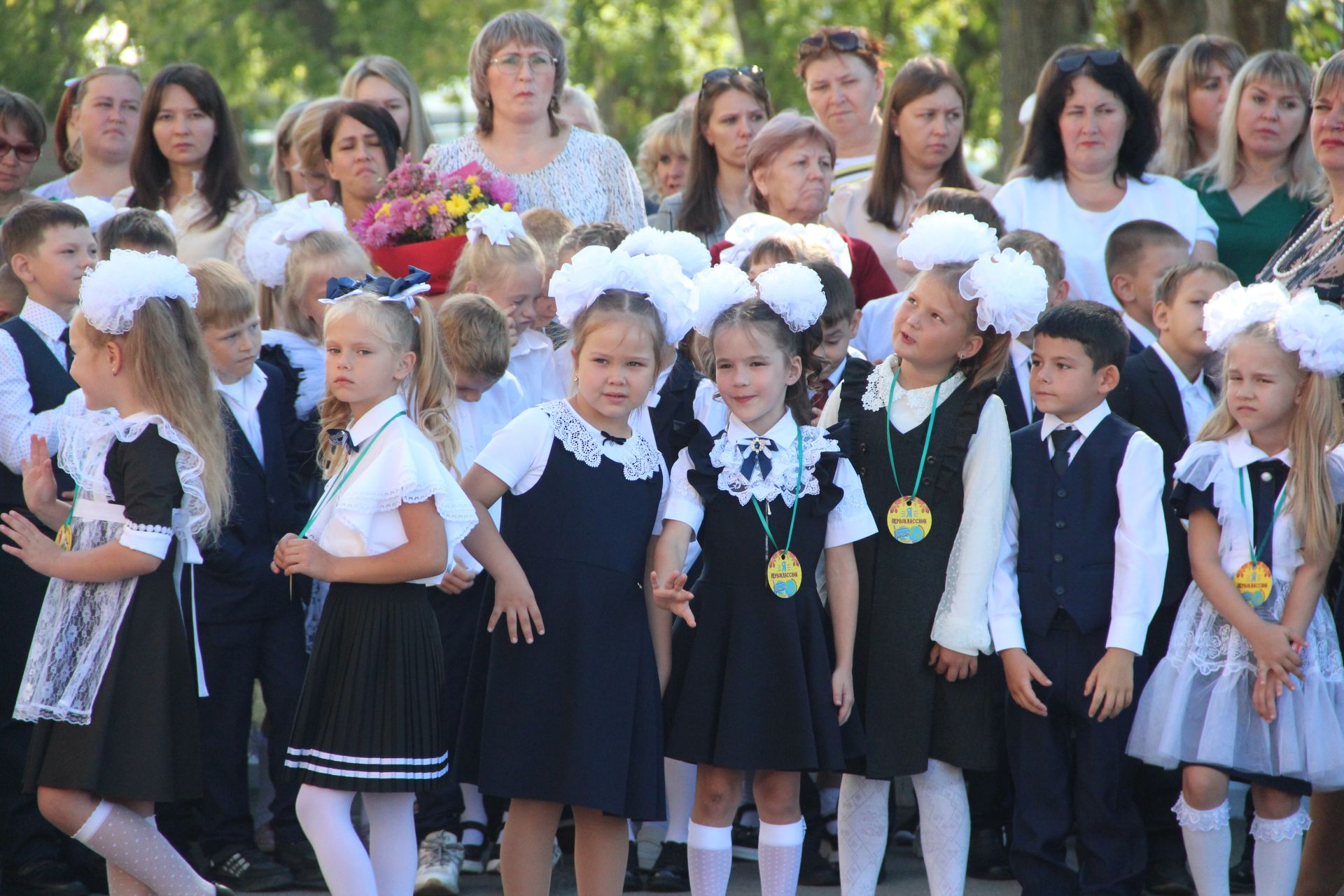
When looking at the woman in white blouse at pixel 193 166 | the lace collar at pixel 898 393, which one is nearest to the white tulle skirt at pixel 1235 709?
the lace collar at pixel 898 393

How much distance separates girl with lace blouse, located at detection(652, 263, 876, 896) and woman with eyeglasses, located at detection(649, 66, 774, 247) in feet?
7.41

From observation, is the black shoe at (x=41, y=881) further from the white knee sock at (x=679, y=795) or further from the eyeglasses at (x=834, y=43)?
the eyeglasses at (x=834, y=43)

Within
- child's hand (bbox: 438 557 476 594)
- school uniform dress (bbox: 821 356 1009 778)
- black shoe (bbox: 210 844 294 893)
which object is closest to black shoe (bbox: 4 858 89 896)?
black shoe (bbox: 210 844 294 893)

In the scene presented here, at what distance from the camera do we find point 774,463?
14.0 feet

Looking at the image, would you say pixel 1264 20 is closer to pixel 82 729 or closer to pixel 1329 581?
pixel 1329 581

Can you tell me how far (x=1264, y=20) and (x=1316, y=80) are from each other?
5.11 meters

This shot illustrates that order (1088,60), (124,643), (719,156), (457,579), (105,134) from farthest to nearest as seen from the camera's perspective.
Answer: (105,134), (719,156), (1088,60), (457,579), (124,643)

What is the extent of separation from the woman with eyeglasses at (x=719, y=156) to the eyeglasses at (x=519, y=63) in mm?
813

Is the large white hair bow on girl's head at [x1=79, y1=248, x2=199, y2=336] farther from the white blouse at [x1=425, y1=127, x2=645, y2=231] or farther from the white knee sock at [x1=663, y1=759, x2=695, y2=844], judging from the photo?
the white knee sock at [x1=663, y1=759, x2=695, y2=844]

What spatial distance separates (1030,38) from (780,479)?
8.18 m

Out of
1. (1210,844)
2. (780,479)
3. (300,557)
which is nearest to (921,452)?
(780,479)

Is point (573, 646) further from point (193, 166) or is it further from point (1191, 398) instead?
point (193, 166)

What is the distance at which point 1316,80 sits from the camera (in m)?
5.40

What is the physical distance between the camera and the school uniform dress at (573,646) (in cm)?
405
